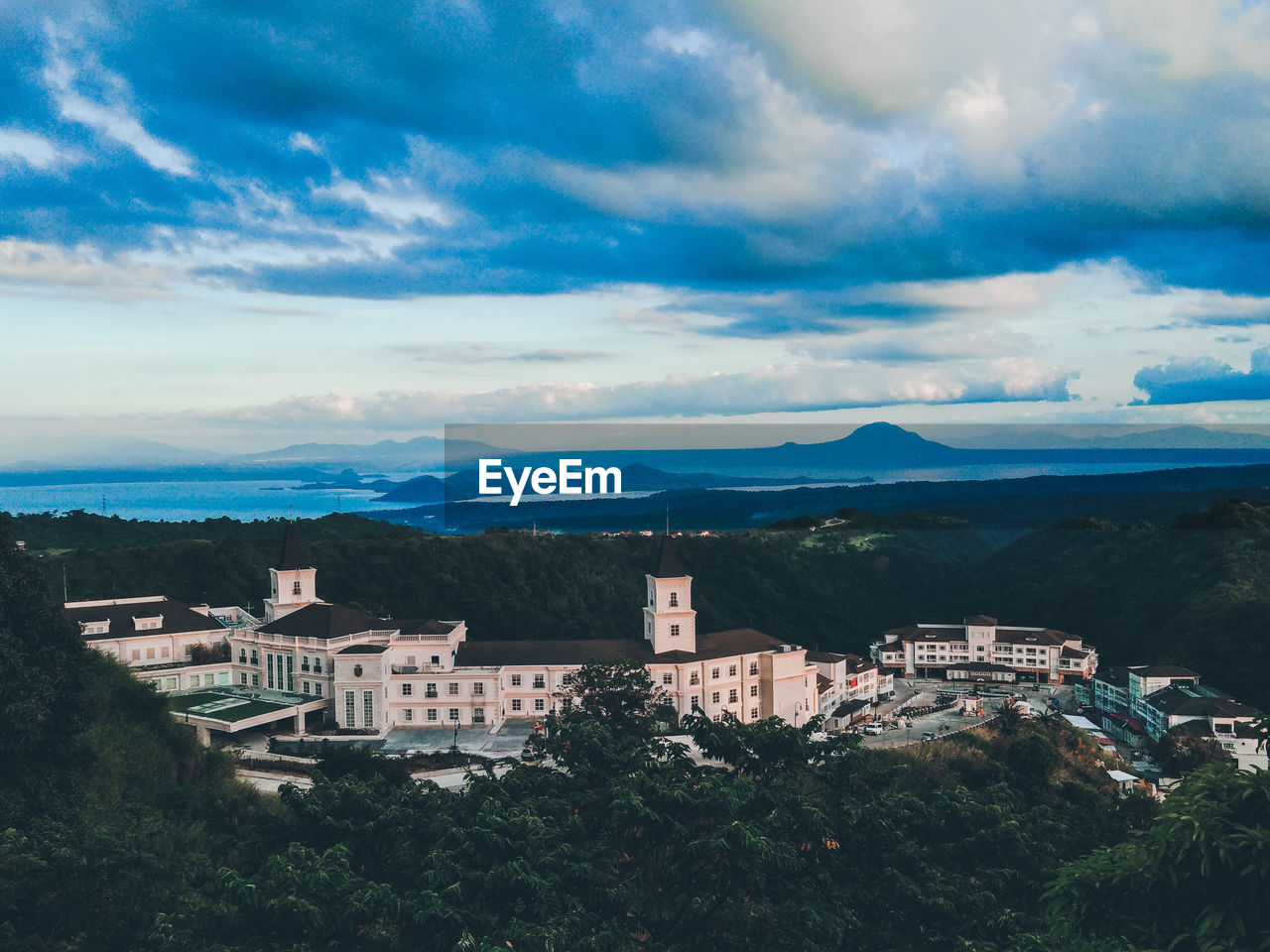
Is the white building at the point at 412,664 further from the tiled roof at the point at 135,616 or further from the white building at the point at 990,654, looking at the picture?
the white building at the point at 990,654

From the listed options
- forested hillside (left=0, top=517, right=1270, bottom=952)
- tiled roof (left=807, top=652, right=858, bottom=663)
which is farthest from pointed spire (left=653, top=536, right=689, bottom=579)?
forested hillside (left=0, top=517, right=1270, bottom=952)

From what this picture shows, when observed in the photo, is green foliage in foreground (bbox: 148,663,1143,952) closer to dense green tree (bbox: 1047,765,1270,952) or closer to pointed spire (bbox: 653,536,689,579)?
dense green tree (bbox: 1047,765,1270,952)

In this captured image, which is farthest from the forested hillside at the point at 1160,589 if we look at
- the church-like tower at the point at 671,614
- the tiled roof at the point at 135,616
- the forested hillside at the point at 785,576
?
the tiled roof at the point at 135,616

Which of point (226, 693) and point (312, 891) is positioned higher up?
point (312, 891)

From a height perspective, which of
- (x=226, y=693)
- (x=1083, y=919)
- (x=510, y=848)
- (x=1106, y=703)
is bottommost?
(x=1106, y=703)

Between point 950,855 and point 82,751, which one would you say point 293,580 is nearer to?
point 82,751

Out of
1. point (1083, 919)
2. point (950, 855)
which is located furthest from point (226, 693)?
point (1083, 919)

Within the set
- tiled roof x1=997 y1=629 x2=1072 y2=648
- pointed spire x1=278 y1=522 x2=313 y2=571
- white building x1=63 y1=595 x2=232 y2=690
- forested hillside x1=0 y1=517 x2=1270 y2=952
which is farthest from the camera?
tiled roof x1=997 y1=629 x2=1072 y2=648
